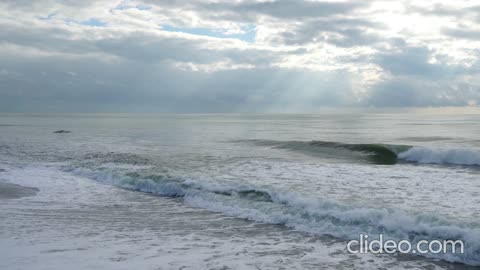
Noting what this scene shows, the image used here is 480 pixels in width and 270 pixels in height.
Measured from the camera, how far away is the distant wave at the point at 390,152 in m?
23.1

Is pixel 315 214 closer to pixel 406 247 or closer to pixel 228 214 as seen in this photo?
pixel 228 214

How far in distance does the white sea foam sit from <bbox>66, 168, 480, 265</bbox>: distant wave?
14181mm

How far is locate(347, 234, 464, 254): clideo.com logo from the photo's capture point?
8.13 metres

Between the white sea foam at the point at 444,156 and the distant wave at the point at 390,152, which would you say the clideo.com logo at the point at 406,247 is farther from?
the white sea foam at the point at 444,156

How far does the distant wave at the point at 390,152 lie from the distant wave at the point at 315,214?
42.2 ft

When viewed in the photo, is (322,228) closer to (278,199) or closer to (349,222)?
(349,222)

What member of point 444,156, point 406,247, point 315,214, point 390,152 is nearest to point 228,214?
point 315,214

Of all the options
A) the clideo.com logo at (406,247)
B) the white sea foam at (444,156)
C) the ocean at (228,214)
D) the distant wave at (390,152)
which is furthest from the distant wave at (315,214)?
A: the white sea foam at (444,156)

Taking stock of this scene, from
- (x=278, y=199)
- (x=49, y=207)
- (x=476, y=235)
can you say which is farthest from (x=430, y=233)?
(x=49, y=207)

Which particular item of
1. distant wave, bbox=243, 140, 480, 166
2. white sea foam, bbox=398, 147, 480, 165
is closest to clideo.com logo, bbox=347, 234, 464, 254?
distant wave, bbox=243, 140, 480, 166

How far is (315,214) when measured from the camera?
10.8 meters

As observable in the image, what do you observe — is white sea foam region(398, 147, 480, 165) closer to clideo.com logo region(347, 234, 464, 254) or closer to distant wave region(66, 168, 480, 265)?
distant wave region(66, 168, 480, 265)

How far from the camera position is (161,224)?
1031 cm

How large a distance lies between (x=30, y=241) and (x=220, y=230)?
405 cm
